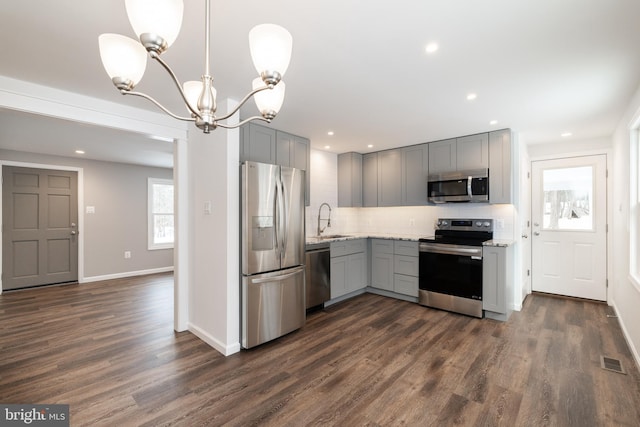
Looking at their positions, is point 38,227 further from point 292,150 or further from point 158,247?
point 292,150

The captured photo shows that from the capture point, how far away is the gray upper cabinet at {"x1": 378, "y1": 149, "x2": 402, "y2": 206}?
4562 mm

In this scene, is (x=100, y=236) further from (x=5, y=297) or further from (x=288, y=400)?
(x=288, y=400)

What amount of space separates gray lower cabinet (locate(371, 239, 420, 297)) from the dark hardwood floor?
1.87 feet

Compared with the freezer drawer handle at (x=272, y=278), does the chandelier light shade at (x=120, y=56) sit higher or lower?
higher

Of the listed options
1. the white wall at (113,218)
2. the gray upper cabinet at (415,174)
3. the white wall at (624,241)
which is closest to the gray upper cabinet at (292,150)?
the gray upper cabinet at (415,174)

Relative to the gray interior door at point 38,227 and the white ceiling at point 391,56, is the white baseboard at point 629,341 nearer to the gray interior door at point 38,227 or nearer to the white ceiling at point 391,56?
the white ceiling at point 391,56

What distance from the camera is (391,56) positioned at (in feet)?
6.41

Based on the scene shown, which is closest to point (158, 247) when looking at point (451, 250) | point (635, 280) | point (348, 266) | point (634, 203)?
point (348, 266)

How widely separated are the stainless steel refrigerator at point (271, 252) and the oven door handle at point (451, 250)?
1803 millimetres

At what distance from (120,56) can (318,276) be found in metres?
3.06

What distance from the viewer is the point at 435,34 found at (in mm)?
1718

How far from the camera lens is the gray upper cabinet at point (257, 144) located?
3178 mm

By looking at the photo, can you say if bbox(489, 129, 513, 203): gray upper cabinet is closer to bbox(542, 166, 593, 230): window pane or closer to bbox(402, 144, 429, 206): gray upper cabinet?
bbox(402, 144, 429, 206): gray upper cabinet

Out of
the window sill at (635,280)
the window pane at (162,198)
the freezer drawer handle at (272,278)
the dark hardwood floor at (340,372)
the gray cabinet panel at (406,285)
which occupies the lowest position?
the dark hardwood floor at (340,372)
